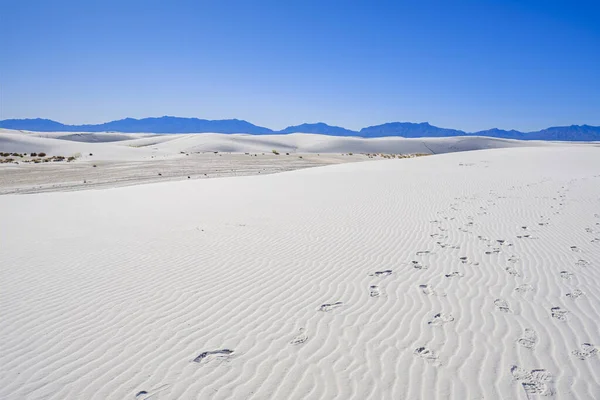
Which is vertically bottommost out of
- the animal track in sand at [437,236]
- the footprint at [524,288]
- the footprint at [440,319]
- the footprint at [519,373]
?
the footprint at [519,373]

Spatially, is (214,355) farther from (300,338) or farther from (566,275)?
(566,275)

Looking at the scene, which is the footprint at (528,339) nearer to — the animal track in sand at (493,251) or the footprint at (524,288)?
the footprint at (524,288)

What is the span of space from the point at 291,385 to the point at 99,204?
1234 centimetres

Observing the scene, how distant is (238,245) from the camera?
7.93m

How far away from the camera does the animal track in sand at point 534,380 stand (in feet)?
10.3

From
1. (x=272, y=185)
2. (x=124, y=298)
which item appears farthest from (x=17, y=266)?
(x=272, y=185)

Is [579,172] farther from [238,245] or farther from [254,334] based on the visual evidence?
[254,334]

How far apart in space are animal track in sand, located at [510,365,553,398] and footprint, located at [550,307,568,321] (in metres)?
1.27

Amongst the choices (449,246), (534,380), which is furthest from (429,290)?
(449,246)

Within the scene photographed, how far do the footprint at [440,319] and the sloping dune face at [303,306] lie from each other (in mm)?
22

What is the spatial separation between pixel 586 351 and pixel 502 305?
43.3 inches

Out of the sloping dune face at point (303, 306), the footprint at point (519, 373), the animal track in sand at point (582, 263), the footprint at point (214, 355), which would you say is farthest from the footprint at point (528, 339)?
the animal track in sand at point (582, 263)

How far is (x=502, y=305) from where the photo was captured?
476 centimetres

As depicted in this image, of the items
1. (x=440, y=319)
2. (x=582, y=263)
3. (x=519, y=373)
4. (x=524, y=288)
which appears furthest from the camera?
(x=582, y=263)
